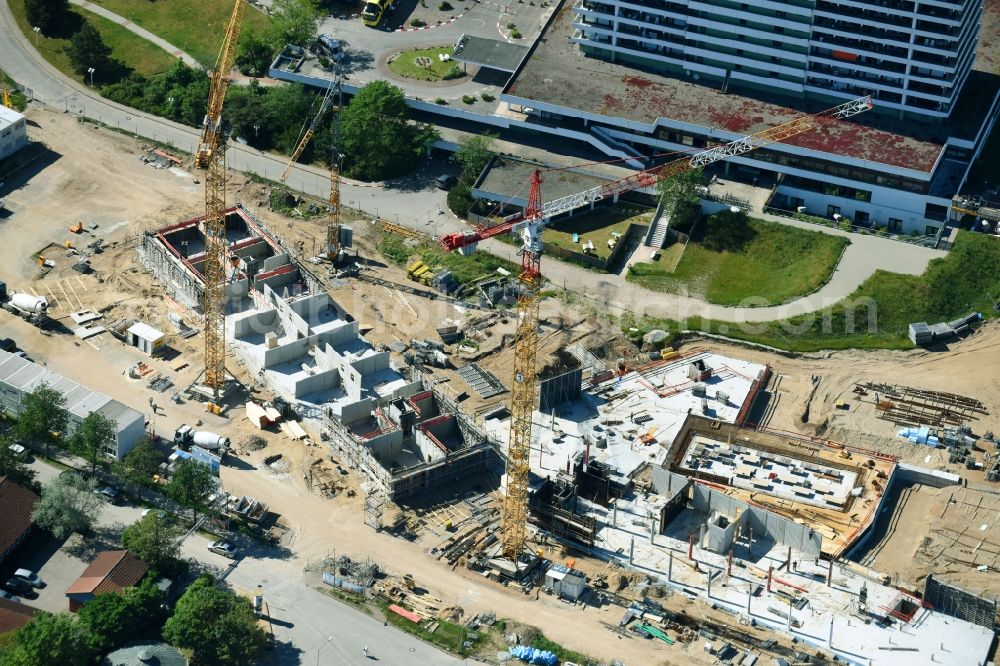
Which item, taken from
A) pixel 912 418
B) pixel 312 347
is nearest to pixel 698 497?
pixel 912 418

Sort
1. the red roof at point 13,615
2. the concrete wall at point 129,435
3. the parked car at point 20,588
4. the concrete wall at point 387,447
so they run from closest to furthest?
the red roof at point 13,615
the parked car at point 20,588
the concrete wall at point 129,435
the concrete wall at point 387,447

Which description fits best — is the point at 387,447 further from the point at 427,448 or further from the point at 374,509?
the point at 374,509

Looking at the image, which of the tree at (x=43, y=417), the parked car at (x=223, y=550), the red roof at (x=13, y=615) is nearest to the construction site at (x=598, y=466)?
the parked car at (x=223, y=550)

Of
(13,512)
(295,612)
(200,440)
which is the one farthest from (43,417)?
(295,612)

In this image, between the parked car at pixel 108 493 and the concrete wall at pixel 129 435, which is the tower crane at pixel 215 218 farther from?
the parked car at pixel 108 493

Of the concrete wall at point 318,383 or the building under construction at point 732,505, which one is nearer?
the building under construction at point 732,505

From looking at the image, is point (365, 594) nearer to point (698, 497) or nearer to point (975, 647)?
point (698, 497)
